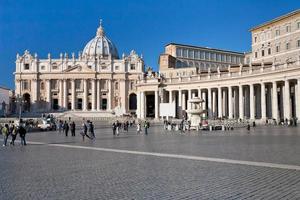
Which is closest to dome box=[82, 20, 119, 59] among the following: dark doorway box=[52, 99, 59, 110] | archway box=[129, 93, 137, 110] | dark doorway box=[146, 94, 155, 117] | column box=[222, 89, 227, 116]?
archway box=[129, 93, 137, 110]

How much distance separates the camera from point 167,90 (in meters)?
79.1

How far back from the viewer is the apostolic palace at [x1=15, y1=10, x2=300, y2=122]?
6287 centimetres

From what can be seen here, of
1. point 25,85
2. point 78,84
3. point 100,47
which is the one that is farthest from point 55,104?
point 100,47

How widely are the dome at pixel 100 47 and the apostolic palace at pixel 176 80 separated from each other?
3.41ft

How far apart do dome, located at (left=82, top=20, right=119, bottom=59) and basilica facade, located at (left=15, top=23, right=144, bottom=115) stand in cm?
3077

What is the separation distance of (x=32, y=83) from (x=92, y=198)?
117729 millimetres

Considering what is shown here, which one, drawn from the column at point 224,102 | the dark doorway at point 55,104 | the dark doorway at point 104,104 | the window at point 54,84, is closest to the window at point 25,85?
the window at point 54,84

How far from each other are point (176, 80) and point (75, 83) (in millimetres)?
53578

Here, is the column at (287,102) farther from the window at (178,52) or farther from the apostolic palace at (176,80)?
the window at (178,52)

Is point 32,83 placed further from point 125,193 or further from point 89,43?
point 125,193

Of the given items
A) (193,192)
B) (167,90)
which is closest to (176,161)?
(193,192)

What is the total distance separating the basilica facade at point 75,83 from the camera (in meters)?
120

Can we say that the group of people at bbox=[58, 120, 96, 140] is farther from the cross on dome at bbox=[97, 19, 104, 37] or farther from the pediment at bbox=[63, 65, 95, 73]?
the cross on dome at bbox=[97, 19, 104, 37]

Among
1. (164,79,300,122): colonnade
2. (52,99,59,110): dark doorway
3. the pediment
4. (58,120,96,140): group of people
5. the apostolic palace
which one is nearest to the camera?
(58,120,96,140): group of people
